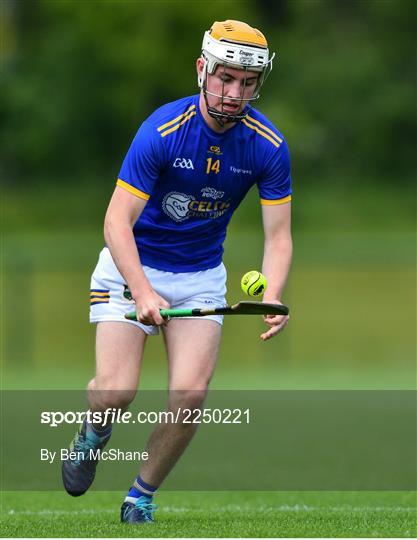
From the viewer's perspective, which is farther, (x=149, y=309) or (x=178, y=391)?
(x=178, y=391)

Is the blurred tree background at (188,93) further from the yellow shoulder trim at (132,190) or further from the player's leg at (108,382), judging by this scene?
the yellow shoulder trim at (132,190)

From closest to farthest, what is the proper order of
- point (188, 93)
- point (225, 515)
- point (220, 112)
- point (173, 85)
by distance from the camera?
point (220, 112)
point (225, 515)
point (188, 93)
point (173, 85)

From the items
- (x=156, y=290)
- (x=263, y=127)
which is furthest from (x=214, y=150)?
(x=156, y=290)

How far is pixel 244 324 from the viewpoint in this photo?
2169 cm

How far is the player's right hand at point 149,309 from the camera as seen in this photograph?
7402 millimetres

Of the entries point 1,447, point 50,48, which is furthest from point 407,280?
point 50,48

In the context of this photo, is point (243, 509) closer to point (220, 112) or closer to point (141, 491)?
point (141, 491)

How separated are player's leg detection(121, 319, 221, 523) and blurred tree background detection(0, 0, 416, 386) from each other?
712 inches

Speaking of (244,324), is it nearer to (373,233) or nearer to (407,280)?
(407,280)

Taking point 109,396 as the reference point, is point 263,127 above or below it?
above

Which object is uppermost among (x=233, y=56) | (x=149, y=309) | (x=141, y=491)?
(x=233, y=56)

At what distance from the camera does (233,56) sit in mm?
7500

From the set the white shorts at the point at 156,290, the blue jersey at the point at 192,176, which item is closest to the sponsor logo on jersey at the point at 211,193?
the blue jersey at the point at 192,176

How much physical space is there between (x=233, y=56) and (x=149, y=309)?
52.0 inches
